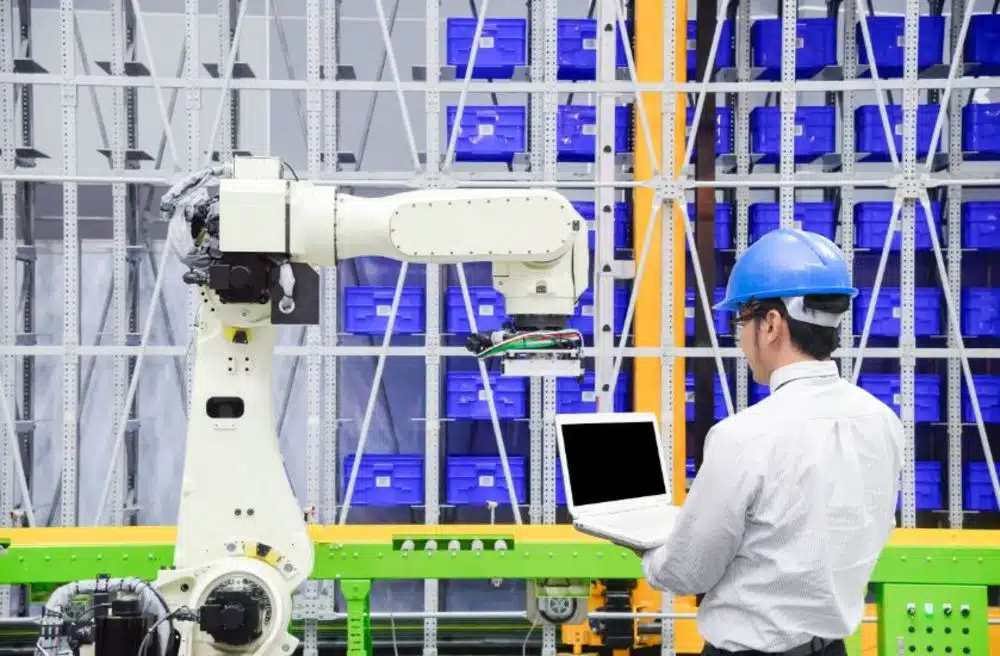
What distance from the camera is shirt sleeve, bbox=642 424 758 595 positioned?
78.4 inches

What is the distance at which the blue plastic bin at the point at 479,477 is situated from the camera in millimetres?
6953

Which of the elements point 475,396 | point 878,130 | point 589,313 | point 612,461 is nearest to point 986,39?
point 878,130

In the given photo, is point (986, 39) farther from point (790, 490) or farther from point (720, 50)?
point (790, 490)

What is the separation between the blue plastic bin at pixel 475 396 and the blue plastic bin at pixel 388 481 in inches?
18.7

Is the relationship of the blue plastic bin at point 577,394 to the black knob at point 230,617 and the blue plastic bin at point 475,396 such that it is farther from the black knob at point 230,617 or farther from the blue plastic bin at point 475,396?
the black knob at point 230,617

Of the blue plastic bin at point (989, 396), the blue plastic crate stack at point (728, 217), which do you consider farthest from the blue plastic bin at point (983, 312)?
the blue plastic bin at point (989, 396)

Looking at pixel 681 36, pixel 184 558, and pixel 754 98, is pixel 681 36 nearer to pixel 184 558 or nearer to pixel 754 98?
pixel 754 98

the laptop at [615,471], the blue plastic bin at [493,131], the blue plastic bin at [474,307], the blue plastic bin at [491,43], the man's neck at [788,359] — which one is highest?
the blue plastic bin at [491,43]

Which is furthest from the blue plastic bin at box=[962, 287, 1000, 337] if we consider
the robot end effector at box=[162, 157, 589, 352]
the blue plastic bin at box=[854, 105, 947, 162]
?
the robot end effector at box=[162, 157, 589, 352]

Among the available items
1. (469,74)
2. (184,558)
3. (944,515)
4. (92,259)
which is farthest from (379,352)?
(944,515)

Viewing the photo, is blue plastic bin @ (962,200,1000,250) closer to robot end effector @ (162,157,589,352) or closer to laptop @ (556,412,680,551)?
laptop @ (556,412,680,551)

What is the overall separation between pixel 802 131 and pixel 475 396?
316 centimetres

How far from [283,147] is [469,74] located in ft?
8.16

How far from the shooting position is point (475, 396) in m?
6.99
